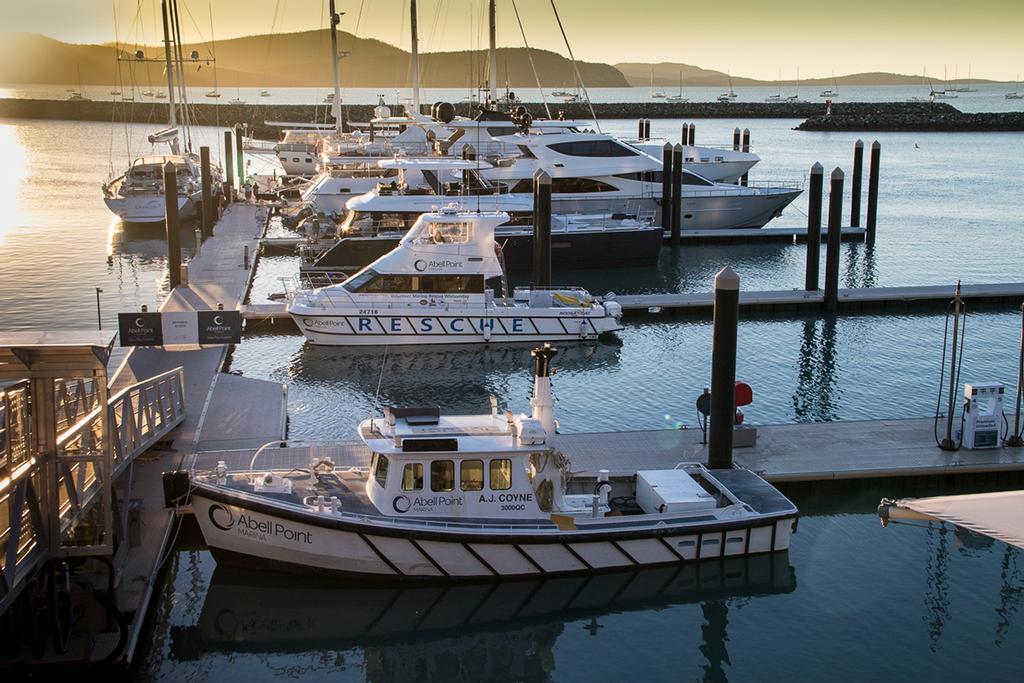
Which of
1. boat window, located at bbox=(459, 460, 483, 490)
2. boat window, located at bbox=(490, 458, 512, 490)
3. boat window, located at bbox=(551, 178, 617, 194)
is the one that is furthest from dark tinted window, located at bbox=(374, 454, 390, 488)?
boat window, located at bbox=(551, 178, 617, 194)

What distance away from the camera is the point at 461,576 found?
50.9ft

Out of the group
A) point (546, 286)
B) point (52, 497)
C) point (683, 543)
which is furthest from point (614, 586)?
point (546, 286)

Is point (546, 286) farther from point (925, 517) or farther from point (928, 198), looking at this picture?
point (928, 198)

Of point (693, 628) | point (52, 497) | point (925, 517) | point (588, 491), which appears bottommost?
point (693, 628)

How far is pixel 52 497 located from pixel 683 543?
8108 millimetres

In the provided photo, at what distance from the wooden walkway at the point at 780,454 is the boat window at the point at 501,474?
233 centimetres

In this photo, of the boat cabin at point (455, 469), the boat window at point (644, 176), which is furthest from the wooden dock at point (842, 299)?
the boat cabin at point (455, 469)

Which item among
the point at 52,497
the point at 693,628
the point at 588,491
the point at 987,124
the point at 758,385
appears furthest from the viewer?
the point at 987,124

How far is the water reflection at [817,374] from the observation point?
2419cm

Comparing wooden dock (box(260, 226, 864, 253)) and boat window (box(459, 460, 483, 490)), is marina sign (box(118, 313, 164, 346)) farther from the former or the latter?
wooden dock (box(260, 226, 864, 253))

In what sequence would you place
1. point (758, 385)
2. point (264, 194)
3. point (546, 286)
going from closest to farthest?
point (758, 385), point (546, 286), point (264, 194)

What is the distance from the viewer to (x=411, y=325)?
28.6 metres

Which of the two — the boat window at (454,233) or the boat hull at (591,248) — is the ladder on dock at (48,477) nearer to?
the boat window at (454,233)

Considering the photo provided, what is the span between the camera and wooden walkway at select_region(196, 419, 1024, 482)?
18031 mm
